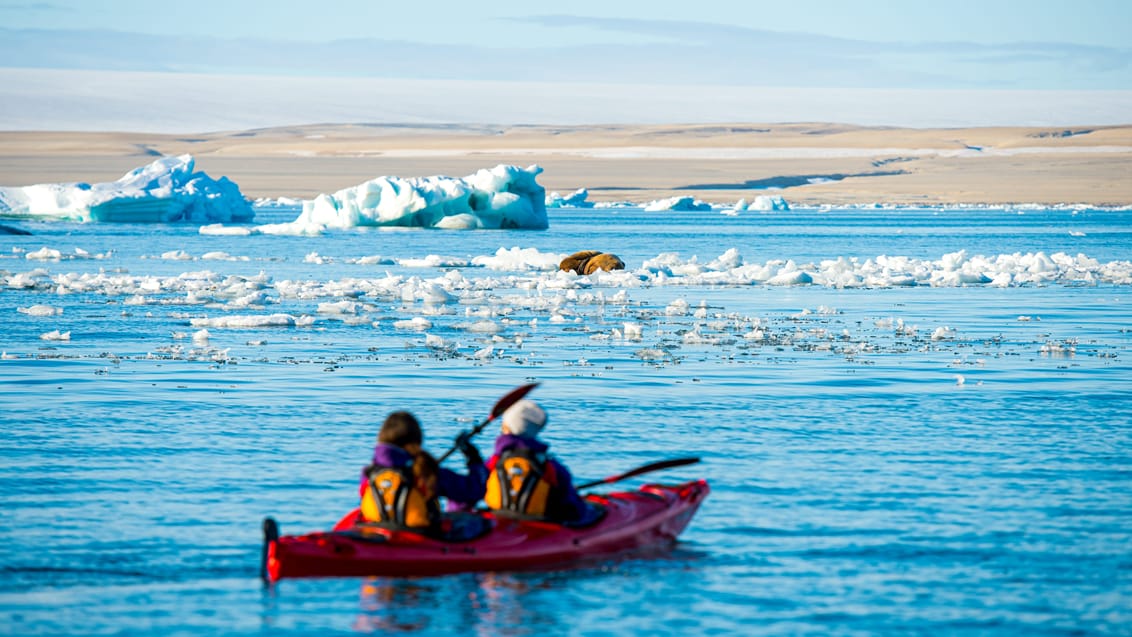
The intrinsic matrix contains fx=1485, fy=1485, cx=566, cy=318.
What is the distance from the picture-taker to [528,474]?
8.12 m

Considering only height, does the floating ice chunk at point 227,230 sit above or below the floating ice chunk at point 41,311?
above

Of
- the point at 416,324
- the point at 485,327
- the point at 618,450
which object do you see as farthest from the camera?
the point at 416,324

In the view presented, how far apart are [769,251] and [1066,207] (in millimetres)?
74541

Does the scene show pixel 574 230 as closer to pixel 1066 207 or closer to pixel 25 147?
pixel 1066 207

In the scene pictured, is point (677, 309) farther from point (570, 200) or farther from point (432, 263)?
point (570, 200)

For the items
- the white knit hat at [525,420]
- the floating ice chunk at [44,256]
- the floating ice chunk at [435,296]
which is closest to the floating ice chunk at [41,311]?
the floating ice chunk at [435,296]

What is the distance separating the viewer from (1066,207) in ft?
377

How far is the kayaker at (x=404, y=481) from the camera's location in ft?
25.1

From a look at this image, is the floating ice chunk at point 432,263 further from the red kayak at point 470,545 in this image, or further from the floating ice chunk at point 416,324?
the red kayak at point 470,545

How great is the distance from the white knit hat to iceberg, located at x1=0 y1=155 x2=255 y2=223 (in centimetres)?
5014

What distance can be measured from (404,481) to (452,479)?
0.33 m

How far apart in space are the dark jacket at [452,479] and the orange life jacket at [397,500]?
45 millimetres

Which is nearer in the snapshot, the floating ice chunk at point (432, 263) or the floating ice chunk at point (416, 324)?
the floating ice chunk at point (416, 324)

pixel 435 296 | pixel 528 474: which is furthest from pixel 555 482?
pixel 435 296
